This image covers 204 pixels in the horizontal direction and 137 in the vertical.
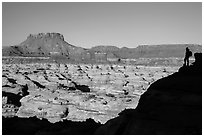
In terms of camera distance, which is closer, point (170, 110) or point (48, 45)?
point (170, 110)

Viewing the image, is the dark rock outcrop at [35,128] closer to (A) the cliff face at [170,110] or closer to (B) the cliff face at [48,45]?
(A) the cliff face at [170,110]

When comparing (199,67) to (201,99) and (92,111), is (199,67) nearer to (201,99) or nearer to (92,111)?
(201,99)

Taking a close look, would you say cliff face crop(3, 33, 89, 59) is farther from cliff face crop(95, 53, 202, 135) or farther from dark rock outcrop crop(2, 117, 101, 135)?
cliff face crop(95, 53, 202, 135)

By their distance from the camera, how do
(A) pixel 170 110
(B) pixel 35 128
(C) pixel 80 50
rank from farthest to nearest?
(C) pixel 80 50
(B) pixel 35 128
(A) pixel 170 110

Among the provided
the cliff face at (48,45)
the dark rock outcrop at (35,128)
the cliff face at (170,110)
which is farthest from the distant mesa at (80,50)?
the cliff face at (170,110)

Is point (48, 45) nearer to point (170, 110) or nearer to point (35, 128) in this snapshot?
point (35, 128)

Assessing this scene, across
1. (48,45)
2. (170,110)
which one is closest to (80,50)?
(48,45)
